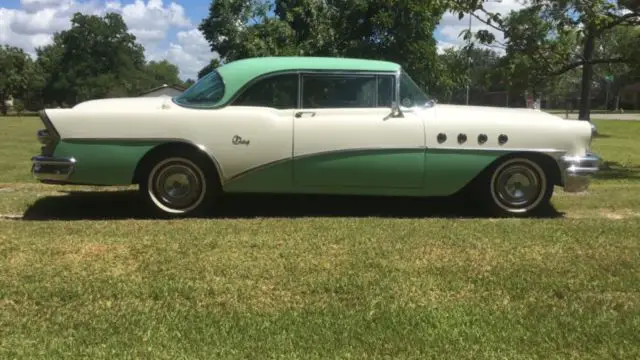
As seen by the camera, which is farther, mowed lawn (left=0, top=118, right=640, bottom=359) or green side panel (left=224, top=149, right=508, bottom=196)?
green side panel (left=224, top=149, right=508, bottom=196)

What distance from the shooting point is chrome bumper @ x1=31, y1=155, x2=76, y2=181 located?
579 centimetres

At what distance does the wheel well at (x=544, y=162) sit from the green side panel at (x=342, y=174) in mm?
796

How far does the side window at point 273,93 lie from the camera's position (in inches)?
236

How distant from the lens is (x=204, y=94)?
603 centimetres

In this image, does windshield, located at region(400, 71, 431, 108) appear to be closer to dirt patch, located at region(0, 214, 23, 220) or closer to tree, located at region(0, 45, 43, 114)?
dirt patch, located at region(0, 214, 23, 220)

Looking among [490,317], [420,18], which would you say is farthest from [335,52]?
[490,317]

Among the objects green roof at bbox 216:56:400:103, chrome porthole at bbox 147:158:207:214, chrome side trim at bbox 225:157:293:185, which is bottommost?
chrome porthole at bbox 147:158:207:214

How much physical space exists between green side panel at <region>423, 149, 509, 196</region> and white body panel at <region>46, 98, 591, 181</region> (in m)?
0.06

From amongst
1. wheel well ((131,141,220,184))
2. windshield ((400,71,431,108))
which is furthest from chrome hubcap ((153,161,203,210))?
windshield ((400,71,431,108))

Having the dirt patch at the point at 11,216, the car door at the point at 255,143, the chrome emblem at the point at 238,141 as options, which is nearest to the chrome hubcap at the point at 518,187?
the car door at the point at 255,143

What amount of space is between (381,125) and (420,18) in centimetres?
1338

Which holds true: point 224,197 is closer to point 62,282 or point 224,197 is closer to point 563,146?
point 62,282

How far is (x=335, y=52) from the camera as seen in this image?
62.3 feet

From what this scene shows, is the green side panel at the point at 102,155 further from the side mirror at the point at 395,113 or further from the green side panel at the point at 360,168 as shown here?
the side mirror at the point at 395,113
